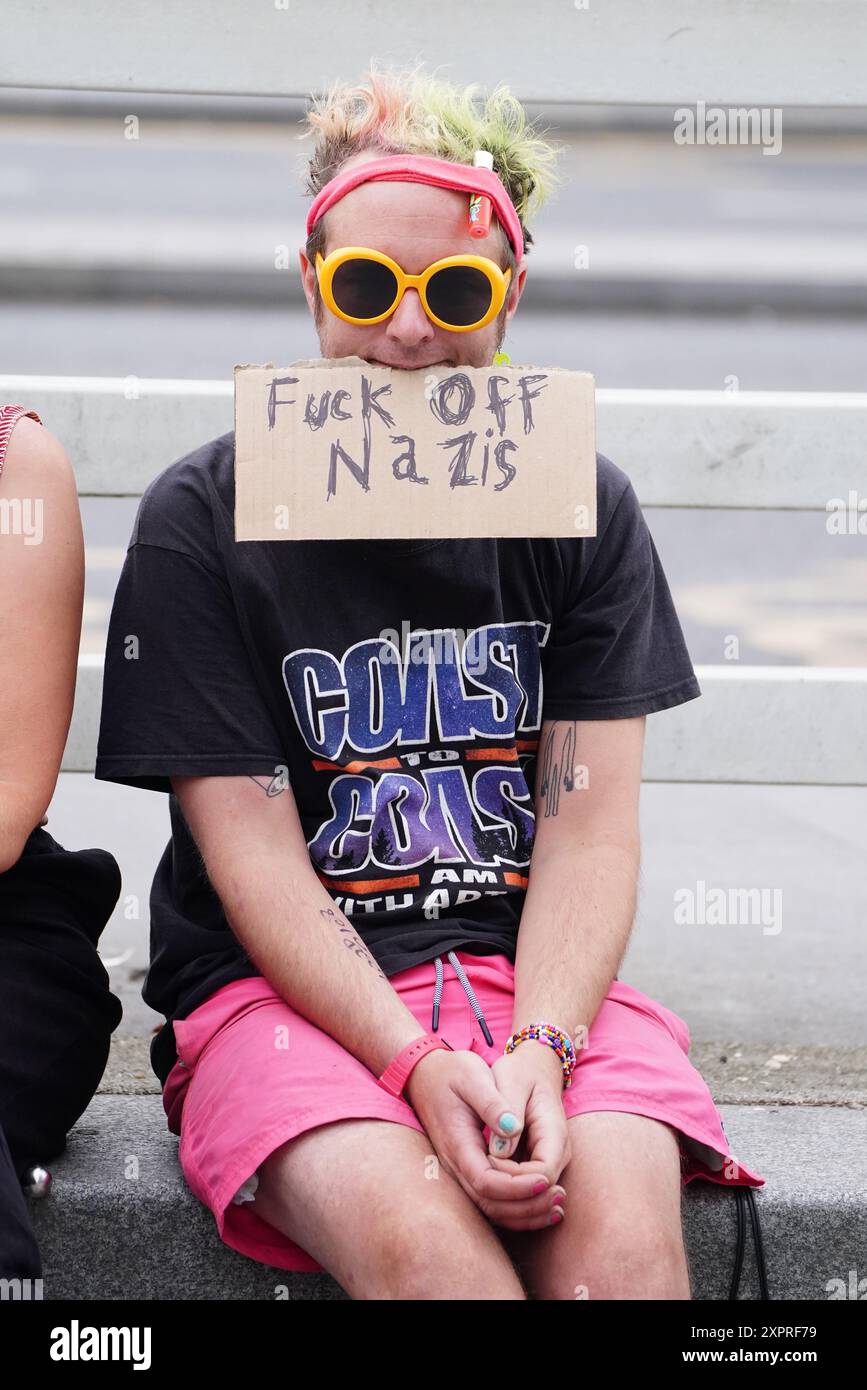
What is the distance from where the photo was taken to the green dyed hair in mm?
2016

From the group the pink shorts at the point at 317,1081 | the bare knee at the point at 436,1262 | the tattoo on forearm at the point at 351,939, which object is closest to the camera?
the bare knee at the point at 436,1262

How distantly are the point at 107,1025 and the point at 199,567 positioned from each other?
0.64m

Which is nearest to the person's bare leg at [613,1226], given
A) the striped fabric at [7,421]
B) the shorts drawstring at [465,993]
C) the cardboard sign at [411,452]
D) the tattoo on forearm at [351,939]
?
the shorts drawstring at [465,993]

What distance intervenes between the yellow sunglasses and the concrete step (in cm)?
121

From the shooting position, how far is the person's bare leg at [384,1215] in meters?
1.57

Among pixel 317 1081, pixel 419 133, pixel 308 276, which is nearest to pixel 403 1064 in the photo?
pixel 317 1081

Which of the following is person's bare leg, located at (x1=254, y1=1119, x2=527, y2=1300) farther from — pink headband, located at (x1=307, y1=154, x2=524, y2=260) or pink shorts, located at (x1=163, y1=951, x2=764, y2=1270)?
pink headband, located at (x1=307, y1=154, x2=524, y2=260)

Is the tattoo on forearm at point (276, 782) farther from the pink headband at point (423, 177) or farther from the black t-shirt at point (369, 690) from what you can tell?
the pink headband at point (423, 177)

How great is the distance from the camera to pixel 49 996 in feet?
6.39

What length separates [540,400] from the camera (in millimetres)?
1954

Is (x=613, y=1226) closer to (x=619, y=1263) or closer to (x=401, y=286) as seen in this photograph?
(x=619, y=1263)

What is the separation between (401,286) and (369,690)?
53cm

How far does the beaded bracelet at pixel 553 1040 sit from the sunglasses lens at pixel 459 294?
905 mm
